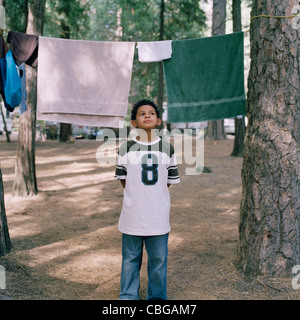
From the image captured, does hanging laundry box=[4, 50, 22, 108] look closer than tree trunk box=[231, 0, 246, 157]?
Yes

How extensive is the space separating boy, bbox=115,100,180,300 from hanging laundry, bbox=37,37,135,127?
9.16 ft

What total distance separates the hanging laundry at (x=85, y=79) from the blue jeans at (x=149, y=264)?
3.12 m

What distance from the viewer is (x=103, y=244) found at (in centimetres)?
475

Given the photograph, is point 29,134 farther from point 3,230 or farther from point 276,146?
point 276,146

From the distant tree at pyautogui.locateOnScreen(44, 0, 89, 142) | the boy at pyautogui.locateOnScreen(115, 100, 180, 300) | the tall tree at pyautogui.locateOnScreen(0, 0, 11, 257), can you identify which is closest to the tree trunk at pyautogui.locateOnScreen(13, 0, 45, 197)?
the tall tree at pyautogui.locateOnScreen(0, 0, 11, 257)

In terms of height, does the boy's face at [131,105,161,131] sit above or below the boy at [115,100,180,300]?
above

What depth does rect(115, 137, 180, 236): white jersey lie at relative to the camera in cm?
283

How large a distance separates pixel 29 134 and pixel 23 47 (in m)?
2.04

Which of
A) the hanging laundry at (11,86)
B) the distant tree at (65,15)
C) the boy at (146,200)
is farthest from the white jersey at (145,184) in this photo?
the distant tree at (65,15)

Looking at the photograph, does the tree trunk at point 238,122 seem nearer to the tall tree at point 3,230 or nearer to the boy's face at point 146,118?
the tall tree at point 3,230

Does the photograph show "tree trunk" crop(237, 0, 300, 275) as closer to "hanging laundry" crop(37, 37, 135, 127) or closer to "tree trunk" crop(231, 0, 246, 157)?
"hanging laundry" crop(37, 37, 135, 127)

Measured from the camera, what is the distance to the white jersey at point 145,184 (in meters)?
2.83

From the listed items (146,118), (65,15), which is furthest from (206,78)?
(65,15)

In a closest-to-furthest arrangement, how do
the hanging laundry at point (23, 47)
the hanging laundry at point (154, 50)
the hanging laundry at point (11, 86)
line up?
Answer: the hanging laundry at point (11, 86) → the hanging laundry at point (23, 47) → the hanging laundry at point (154, 50)
